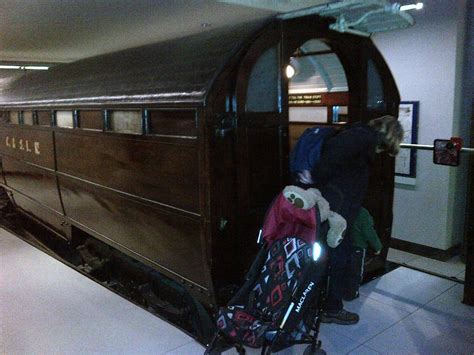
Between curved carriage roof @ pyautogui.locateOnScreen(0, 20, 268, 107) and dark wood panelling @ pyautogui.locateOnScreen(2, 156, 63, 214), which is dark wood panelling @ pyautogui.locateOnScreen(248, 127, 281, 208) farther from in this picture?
dark wood panelling @ pyautogui.locateOnScreen(2, 156, 63, 214)

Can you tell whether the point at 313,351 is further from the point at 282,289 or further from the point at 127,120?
the point at 127,120

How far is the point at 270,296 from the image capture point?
9.62 feet

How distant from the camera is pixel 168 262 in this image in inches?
148

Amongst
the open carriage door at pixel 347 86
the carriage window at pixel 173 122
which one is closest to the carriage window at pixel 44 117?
the carriage window at pixel 173 122

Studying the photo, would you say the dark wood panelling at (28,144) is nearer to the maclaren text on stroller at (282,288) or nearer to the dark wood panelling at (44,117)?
the dark wood panelling at (44,117)

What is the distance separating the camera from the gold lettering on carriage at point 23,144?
635 centimetres

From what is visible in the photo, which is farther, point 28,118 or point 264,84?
point 28,118

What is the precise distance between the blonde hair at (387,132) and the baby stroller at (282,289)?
33.1 inches

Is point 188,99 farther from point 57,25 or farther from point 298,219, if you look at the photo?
point 57,25

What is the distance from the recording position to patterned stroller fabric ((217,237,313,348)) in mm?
2791

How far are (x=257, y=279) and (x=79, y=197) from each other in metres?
2.96

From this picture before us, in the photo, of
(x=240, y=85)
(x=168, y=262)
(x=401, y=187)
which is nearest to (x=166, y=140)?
(x=240, y=85)

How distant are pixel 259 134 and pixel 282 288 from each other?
3.79ft

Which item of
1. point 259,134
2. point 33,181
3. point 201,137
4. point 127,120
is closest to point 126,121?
point 127,120
